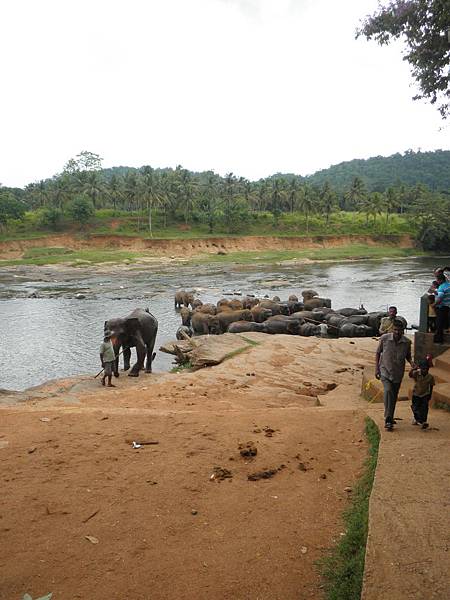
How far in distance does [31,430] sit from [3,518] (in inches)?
118

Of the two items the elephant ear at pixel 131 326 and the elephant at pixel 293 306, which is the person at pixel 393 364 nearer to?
the elephant ear at pixel 131 326

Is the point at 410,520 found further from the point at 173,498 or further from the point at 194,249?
the point at 194,249

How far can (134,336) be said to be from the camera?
1580 cm

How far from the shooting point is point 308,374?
14750 mm

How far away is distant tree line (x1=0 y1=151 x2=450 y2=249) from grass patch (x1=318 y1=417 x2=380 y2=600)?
233 feet

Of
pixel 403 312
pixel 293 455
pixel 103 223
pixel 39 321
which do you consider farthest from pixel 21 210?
pixel 293 455

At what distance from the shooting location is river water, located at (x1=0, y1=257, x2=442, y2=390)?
19.8 m

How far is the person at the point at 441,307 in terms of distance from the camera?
1094cm

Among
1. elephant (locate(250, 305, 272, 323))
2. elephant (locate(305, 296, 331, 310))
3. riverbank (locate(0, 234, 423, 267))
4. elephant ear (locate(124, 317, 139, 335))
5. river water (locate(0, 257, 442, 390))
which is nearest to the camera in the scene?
elephant ear (locate(124, 317, 139, 335))

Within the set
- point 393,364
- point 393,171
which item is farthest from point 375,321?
point 393,171

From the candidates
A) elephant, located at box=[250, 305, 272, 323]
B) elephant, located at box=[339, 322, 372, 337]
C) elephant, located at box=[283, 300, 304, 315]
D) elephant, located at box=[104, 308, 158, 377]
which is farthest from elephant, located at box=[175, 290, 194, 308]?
elephant, located at box=[104, 308, 158, 377]

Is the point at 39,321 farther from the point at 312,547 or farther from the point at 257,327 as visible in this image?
the point at 312,547

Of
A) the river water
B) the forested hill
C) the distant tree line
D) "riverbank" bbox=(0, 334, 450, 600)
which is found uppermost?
the forested hill

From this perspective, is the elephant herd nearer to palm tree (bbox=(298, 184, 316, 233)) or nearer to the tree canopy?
the tree canopy
